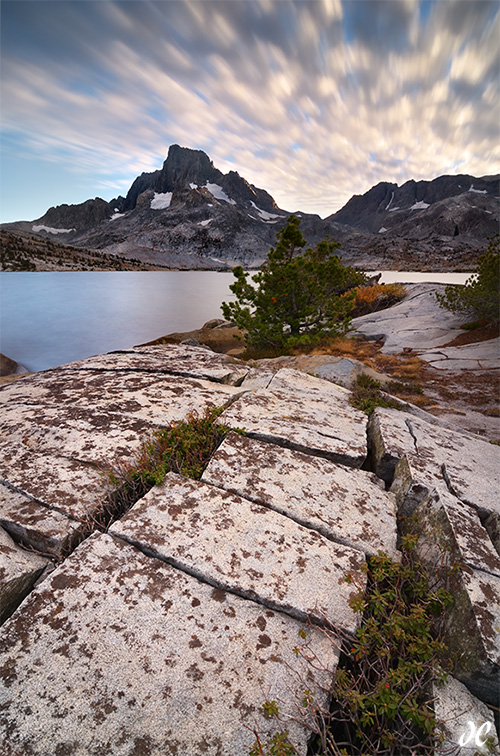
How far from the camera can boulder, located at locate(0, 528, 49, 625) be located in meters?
2.25

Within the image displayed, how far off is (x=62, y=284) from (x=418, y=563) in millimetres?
71777

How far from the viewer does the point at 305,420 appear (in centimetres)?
469

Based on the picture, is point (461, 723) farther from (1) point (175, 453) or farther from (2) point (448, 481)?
Result: (1) point (175, 453)

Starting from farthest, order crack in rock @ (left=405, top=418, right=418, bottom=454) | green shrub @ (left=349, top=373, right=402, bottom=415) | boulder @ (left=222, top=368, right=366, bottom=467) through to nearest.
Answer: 1. green shrub @ (left=349, top=373, right=402, bottom=415)
2. crack in rock @ (left=405, top=418, right=418, bottom=454)
3. boulder @ (left=222, top=368, right=366, bottom=467)

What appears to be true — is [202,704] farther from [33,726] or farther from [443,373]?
[443,373]

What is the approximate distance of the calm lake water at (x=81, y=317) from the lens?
1077 inches

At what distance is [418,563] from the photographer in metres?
2.73

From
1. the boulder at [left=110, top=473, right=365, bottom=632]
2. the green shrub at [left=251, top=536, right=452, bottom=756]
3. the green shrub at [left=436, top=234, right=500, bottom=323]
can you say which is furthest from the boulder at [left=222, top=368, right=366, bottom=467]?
the green shrub at [left=436, top=234, right=500, bottom=323]

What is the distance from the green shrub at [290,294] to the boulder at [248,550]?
10851 mm

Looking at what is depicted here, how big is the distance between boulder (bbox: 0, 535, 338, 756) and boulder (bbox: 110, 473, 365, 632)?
117 millimetres

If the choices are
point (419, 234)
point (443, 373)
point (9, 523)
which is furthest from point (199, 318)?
point (419, 234)

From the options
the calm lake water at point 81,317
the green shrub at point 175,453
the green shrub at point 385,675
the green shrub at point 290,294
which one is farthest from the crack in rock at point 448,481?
the calm lake water at point 81,317

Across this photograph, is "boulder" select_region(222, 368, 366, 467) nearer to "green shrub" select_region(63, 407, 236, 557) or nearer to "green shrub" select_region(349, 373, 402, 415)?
"green shrub" select_region(349, 373, 402, 415)

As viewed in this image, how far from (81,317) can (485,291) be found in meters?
41.0
